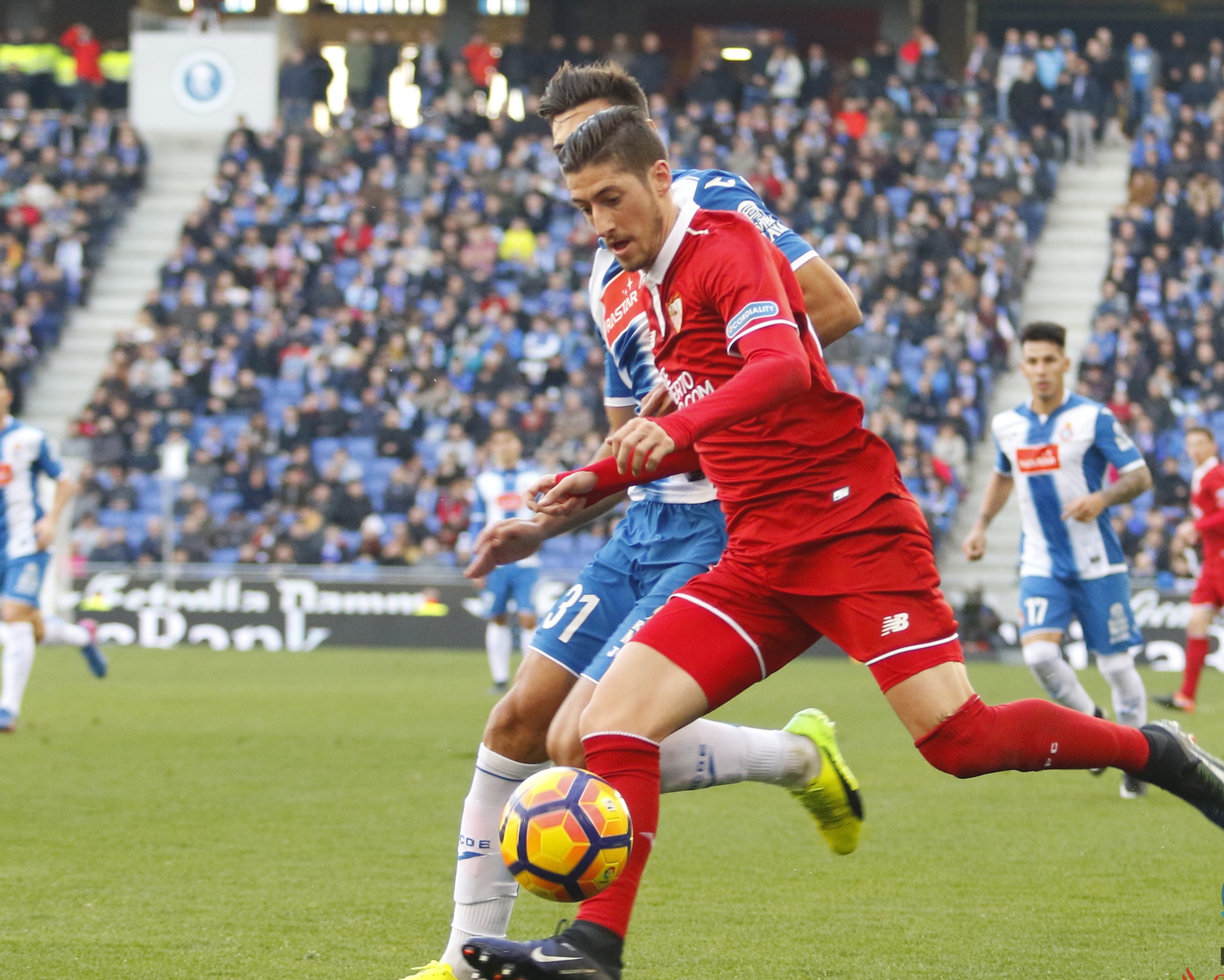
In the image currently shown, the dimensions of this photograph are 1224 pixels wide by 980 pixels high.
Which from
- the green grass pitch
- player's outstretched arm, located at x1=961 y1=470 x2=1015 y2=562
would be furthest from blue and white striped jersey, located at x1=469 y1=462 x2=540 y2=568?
player's outstretched arm, located at x1=961 y1=470 x2=1015 y2=562

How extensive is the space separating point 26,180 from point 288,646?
37.3 ft

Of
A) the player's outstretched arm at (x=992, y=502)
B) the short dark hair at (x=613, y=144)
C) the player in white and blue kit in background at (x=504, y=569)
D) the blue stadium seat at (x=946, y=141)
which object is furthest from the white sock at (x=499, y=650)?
the blue stadium seat at (x=946, y=141)

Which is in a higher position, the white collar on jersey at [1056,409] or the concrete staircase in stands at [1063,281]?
the white collar on jersey at [1056,409]

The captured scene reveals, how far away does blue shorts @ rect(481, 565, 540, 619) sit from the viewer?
15453 millimetres

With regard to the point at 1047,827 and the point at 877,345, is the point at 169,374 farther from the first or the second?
the point at 1047,827

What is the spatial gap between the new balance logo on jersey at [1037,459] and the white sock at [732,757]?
4.14 m

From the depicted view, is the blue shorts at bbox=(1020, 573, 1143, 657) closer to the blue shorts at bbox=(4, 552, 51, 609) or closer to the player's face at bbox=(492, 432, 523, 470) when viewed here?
the blue shorts at bbox=(4, 552, 51, 609)

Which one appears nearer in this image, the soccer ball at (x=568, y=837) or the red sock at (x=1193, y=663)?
the soccer ball at (x=568, y=837)

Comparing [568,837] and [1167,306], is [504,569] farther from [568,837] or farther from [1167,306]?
[1167,306]

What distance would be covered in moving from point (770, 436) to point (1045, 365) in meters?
4.82

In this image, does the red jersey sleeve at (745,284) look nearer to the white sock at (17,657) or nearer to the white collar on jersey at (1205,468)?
the white sock at (17,657)

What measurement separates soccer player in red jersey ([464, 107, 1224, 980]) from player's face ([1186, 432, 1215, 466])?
1036cm

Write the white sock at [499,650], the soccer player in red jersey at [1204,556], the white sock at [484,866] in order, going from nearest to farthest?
the white sock at [484,866]
the soccer player in red jersey at [1204,556]
the white sock at [499,650]

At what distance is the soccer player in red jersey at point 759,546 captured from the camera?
4324 millimetres
